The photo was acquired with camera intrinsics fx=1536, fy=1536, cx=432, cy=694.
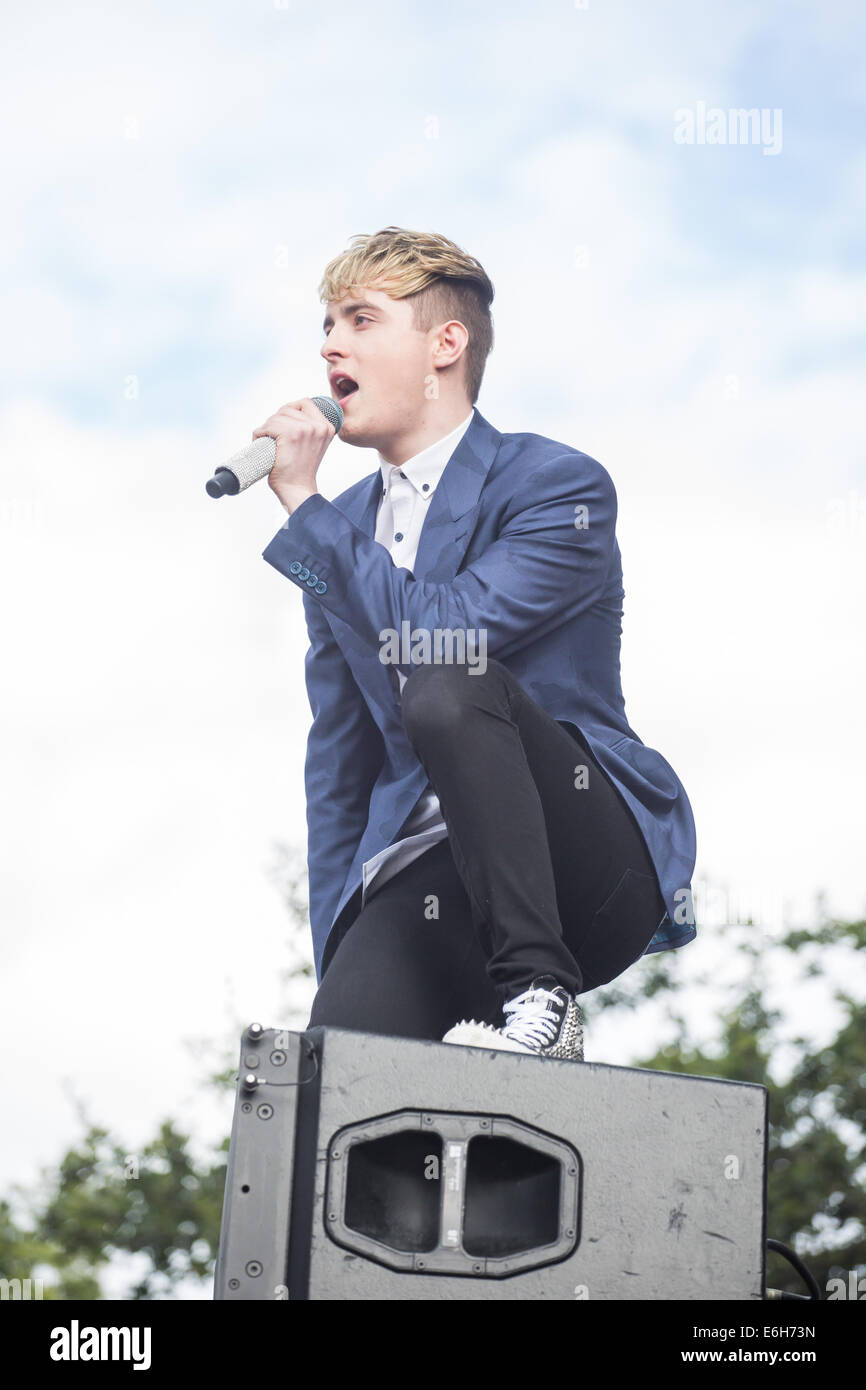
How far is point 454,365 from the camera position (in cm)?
243

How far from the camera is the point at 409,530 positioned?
7.67ft

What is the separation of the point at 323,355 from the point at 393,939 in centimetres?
91

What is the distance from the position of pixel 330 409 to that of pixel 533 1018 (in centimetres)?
100

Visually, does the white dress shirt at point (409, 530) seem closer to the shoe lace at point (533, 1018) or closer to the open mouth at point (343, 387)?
the open mouth at point (343, 387)

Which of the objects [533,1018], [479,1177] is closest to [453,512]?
[533,1018]

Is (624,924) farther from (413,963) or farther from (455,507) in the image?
(455,507)

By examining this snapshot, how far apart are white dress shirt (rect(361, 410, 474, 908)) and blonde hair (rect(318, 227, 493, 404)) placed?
0.51 feet

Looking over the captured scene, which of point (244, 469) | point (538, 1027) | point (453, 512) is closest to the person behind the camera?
point (538, 1027)

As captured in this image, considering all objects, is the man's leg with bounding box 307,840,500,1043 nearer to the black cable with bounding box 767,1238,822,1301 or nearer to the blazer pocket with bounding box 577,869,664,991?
the blazer pocket with bounding box 577,869,664,991

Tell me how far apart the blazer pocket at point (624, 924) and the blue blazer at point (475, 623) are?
0.03 metres

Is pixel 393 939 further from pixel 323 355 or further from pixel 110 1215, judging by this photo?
pixel 110 1215

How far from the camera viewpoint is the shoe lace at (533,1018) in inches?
65.8

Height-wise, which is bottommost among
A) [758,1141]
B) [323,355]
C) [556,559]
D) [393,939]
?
[758,1141]
